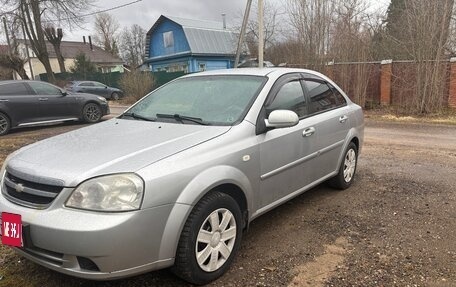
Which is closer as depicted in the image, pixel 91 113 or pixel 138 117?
pixel 138 117

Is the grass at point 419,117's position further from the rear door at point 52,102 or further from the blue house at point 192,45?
the blue house at point 192,45

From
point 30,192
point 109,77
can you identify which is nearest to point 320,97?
point 30,192

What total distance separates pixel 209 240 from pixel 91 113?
1043 centimetres

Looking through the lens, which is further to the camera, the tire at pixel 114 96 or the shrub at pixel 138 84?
the tire at pixel 114 96

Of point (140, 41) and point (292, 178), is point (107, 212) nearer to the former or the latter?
point (292, 178)

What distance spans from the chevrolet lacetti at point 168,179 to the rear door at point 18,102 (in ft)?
26.0

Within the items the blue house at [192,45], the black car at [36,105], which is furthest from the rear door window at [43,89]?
the blue house at [192,45]

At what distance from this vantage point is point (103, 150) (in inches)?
113

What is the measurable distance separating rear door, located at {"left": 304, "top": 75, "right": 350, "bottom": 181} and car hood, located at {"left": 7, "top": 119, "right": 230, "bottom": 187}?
4.87 feet

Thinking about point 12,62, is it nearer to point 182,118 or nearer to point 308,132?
point 182,118

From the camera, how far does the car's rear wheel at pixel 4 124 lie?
1048 centimetres

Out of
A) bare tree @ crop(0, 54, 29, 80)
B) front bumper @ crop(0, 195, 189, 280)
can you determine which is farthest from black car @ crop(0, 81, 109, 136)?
bare tree @ crop(0, 54, 29, 80)

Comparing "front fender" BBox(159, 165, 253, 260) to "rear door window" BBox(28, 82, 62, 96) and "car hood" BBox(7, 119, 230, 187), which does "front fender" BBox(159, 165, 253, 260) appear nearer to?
A: "car hood" BBox(7, 119, 230, 187)

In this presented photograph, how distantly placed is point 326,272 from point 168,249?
132cm
